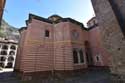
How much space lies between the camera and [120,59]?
11.6 ft

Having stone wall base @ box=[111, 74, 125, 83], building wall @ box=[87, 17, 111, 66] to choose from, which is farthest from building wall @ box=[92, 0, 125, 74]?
building wall @ box=[87, 17, 111, 66]

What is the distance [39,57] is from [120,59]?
1003 cm

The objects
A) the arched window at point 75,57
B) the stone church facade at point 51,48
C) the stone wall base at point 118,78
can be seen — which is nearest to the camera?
the stone wall base at point 118,78

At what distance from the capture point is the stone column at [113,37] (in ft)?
11.5

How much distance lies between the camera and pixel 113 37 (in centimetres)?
386

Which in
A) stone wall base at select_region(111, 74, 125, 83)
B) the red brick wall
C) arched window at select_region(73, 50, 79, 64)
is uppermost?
the red brick wall

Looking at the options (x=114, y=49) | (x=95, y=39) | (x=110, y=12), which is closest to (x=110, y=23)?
(x=110, y=12)

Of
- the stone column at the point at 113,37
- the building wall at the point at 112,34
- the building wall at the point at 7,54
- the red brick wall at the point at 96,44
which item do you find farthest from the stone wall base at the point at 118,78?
the building wall at the point at 7,54

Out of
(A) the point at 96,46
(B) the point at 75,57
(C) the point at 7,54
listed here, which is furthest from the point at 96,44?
(C) the point at 7,54

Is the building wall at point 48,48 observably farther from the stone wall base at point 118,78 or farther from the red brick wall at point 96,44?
the stone wall base at point 118,78

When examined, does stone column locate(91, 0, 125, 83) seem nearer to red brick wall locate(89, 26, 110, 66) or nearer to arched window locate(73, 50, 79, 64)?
arched window locate(73, 50, 79, 64)

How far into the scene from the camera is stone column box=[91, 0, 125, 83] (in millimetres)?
3500

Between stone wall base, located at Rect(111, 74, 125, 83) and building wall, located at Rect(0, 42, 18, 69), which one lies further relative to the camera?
building wall, located at Rect(0, 42, 18, 69)

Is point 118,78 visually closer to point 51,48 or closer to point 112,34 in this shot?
point 112,34
